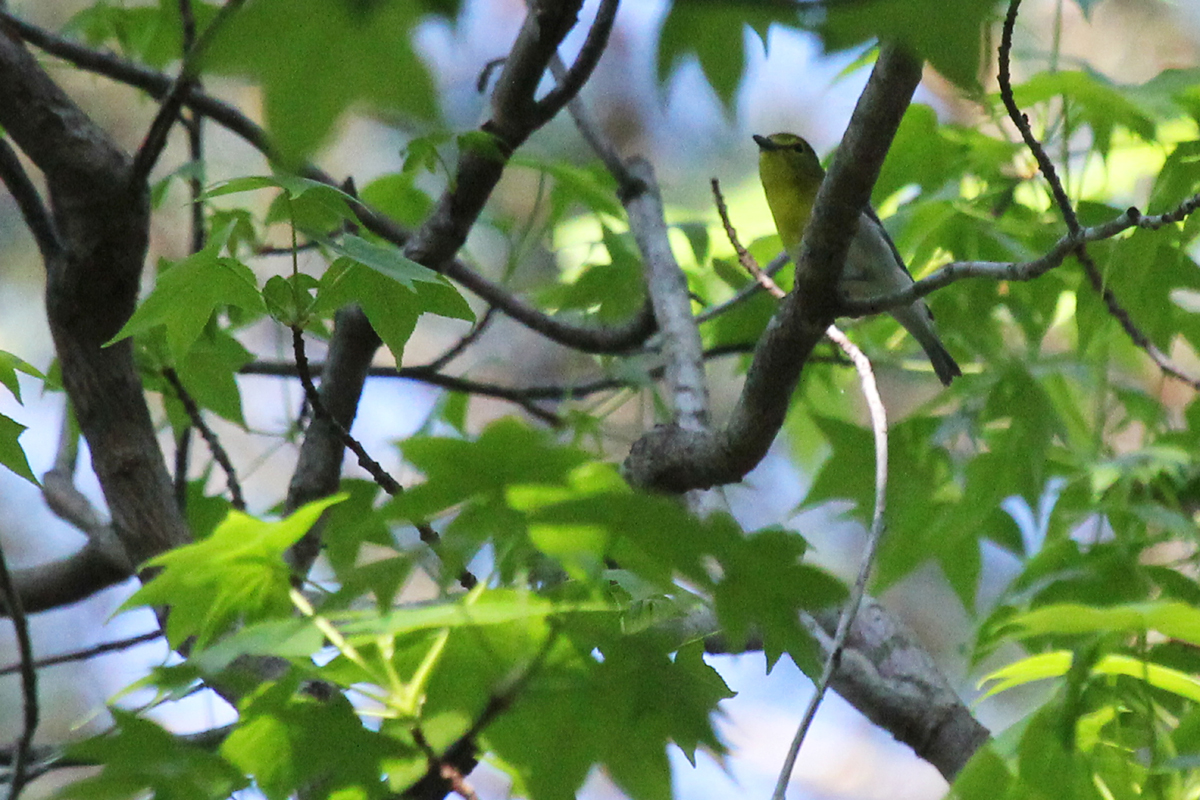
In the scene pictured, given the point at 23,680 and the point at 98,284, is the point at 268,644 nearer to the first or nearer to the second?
the point at 23,680

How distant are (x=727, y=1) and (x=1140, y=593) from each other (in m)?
1.70

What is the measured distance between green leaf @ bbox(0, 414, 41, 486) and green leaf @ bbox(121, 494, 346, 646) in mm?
466

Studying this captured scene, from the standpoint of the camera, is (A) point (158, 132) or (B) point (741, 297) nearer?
(A) point (158, 132)

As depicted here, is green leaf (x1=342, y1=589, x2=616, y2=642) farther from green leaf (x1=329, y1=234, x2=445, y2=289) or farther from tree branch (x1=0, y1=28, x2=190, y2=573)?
tree branch (x1=0, y1=28, x2=190, y2=573)

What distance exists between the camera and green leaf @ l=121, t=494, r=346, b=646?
1.08 m

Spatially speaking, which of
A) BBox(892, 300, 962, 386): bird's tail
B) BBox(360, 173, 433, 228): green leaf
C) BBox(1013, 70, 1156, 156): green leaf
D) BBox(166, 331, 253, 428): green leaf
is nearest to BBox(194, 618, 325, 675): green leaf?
BBox(166, 331, 253, 428): green leaf

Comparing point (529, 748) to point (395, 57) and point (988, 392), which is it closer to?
point (395, 57)

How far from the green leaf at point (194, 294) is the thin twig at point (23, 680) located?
41cm

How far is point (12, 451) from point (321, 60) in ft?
3.78

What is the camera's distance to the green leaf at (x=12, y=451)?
1.53m

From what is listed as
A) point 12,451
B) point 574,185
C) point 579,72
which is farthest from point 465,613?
point 574,185

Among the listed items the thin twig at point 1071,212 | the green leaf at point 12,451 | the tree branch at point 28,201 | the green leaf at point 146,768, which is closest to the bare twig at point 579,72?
the thin twig at point 1071,212

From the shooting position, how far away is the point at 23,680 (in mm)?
1181

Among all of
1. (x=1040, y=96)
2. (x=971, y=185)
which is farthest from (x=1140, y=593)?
(x=971, y=185)
